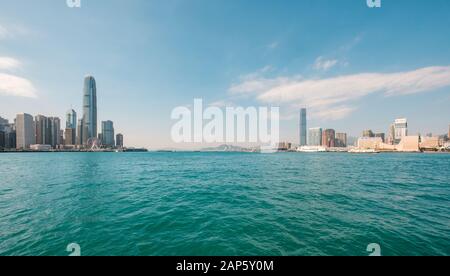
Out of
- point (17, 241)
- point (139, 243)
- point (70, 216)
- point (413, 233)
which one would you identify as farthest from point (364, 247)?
point (70, 216)

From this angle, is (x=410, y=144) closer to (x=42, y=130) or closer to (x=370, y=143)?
(x=370, y=143)

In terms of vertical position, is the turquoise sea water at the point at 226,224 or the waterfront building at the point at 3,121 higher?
the waterfront building at the point at 3,121

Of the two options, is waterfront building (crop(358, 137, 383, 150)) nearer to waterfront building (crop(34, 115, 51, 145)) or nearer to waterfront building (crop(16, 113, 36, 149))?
waterfront building (crop(16, 113, 36, 149))

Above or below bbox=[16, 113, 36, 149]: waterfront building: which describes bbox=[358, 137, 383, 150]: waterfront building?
below

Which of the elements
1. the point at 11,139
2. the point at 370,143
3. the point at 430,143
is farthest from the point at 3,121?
the point at 430,143

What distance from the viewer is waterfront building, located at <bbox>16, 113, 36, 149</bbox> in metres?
162

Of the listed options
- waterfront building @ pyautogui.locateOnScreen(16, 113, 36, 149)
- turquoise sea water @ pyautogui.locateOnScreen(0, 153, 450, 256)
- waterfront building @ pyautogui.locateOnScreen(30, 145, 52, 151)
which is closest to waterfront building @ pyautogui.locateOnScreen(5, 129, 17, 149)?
waterfront building @ pyautogui.locateOnScreen(16, 113, 36, 149)

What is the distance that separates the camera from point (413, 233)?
841 centimetres

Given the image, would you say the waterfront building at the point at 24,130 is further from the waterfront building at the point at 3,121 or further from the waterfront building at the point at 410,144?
the waterfront building at the point at 410,144

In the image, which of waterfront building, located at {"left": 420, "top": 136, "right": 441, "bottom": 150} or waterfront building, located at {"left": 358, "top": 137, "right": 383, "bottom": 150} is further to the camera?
waterfront building, located at {"left": 358, "top": 137, "right": 383, "bottom": 150}

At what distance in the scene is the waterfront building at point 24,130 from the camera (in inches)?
6377

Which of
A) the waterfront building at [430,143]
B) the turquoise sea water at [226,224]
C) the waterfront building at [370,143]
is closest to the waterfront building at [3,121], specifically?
the turquoise sea water at [226,224]

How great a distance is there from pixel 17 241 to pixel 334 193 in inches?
843
